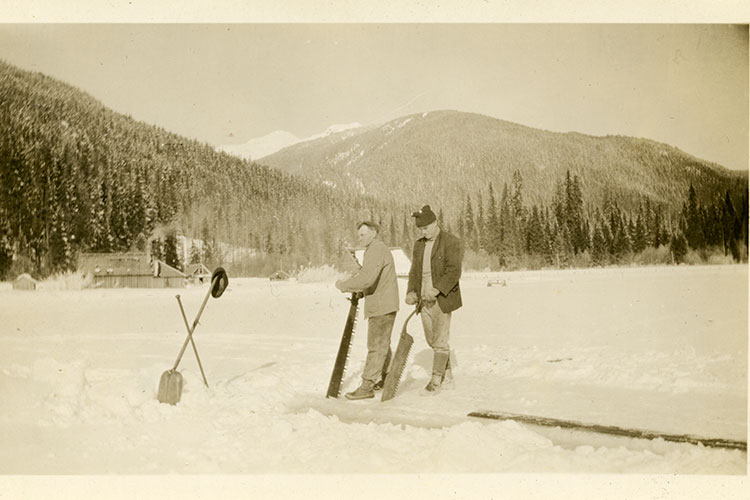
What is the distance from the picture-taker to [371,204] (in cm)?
771

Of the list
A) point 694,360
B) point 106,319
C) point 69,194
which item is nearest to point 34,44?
point 69,194

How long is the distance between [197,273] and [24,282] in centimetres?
188

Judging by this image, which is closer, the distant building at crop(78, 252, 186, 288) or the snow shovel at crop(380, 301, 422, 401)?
the snow shovel at crop(380, 301, 422, 401)

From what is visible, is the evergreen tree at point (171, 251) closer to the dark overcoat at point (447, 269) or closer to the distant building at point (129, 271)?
the distant building at point (129, 271)

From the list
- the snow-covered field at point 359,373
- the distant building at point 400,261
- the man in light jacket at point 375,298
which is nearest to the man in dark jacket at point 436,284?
the man in light jacket at point 375,298

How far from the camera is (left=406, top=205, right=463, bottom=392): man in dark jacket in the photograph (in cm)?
552

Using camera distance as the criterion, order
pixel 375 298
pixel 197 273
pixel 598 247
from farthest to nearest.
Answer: pixel 598 247
pixel 197 273
pixel 375 298

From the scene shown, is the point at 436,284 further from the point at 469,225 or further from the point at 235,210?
the point at 235,210

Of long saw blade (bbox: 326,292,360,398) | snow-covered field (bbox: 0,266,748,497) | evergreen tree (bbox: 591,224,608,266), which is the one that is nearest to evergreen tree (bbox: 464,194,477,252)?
snow-covered field (bbox: 0,266,748,497)

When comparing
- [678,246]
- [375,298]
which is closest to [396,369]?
[375,298]

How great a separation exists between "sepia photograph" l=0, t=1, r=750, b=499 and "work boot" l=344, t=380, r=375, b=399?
0.09 feet

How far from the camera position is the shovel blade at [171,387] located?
17.2 feet

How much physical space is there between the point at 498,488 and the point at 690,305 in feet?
10.5

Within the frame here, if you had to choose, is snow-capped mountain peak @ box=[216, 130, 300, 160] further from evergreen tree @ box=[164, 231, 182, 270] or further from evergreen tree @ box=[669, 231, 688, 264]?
evergreen tree @ box=[669, 231, 688, 264]
